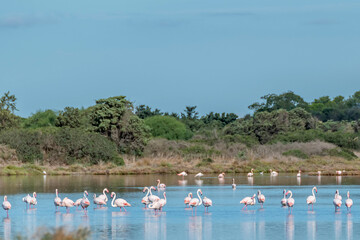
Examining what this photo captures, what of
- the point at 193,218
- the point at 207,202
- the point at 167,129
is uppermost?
the point at 167,129

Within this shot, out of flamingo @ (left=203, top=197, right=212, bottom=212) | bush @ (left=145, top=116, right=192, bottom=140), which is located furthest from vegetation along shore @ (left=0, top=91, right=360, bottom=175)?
flamingo @ (left=203, top=197, right=212, bottom=212)

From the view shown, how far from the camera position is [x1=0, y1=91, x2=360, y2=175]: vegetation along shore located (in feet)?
169

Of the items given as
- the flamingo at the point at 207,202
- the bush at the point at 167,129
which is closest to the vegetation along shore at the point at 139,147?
the bush at the point at 167,129

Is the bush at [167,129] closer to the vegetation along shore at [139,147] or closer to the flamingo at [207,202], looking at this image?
the vegetation along shore at [139,147]

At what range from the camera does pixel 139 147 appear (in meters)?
60.1

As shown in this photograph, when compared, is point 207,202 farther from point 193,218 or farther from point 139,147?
point 139,147

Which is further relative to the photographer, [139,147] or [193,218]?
[139,147]

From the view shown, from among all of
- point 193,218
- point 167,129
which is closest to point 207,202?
point 193,218

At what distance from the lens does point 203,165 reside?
52.9 meters

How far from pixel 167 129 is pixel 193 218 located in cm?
5962

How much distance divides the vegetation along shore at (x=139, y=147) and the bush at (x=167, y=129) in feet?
10.4

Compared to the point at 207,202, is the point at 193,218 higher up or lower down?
lower down

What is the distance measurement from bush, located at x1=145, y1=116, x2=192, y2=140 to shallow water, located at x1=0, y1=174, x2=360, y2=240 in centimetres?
4585

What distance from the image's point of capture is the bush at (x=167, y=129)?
82.6 metres
